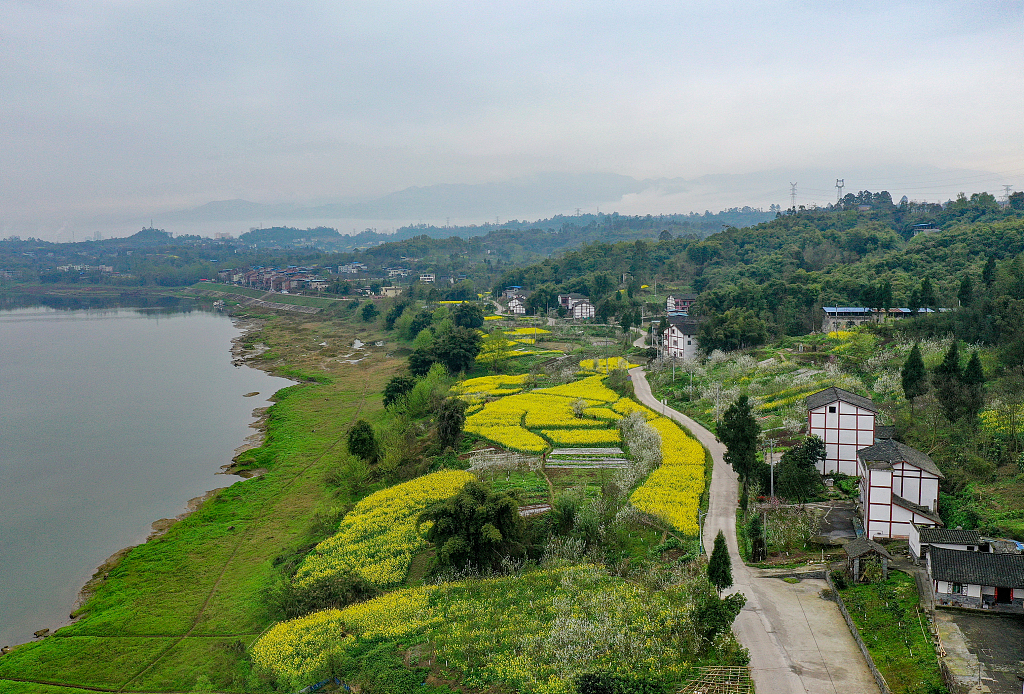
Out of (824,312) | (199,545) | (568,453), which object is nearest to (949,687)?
(568,453)

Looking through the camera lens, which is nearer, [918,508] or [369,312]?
[918,508]

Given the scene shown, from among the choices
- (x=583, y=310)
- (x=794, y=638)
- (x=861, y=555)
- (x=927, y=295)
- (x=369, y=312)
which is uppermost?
(x=927, y=295)

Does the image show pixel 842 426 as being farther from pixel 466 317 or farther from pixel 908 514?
pixel 466 317

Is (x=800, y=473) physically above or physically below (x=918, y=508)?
below

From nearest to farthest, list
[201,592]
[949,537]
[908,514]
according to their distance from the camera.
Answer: [949,537], [908,514], [201,592]

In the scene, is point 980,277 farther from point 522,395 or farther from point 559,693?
point 559,693

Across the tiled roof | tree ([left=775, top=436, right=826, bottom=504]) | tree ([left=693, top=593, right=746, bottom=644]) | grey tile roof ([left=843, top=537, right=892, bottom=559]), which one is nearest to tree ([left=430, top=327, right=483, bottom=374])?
tree ([left=775, top=436, right=826, bottom=504])

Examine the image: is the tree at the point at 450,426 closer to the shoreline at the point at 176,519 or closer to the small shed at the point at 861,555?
the shoreline at the point at 176,519

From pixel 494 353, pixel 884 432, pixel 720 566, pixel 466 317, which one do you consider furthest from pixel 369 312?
pixel 720 566

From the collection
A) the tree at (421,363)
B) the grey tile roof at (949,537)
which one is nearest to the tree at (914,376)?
the grey tile roof at (949,537)
